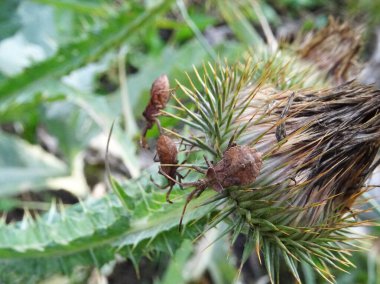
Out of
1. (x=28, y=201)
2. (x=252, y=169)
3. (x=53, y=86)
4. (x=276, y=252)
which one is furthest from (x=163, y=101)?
(x=28, y=201)

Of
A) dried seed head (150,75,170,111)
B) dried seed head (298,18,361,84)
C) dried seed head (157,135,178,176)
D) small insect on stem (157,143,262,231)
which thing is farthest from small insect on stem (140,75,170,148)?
dried seed head (298,18,361,84)

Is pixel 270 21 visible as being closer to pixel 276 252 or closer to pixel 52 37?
pixel 52 37

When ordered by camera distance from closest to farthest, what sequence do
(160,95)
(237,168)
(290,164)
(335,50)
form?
(237,168) < (290,164) < (160,95) < (335,50)

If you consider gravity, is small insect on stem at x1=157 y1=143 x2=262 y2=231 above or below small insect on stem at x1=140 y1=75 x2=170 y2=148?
below

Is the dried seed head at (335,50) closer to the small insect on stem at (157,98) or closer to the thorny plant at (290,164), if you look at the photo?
the thorny plant at (290,164)

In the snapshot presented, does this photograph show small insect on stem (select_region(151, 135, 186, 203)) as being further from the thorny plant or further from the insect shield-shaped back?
the insect shield-shaped back

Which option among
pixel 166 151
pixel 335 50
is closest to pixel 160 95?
pixel 166 151

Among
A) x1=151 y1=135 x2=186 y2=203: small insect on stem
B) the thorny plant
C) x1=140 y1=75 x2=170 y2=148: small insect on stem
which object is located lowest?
the thorny plant

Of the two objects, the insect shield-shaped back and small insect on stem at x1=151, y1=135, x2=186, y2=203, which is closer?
the insect shield-shaped back

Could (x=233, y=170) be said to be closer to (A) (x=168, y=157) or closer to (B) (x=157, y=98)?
Answer: (A) (x=168, y=157)
